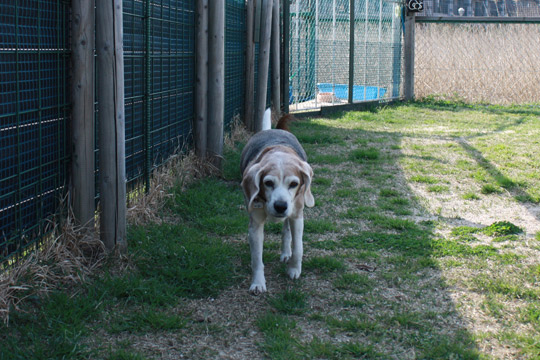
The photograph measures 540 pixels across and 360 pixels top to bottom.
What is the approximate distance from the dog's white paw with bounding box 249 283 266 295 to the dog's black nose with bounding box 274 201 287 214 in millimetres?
563

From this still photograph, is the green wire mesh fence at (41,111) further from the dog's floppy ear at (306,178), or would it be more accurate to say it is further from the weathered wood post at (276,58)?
the weathered wood post at (276,58)

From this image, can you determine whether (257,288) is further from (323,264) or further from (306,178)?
(306,178)

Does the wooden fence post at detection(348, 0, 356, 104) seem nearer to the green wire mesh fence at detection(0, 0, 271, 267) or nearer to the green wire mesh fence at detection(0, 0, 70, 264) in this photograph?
the green wire mesh fence at detection(0, 0, 271, 267)

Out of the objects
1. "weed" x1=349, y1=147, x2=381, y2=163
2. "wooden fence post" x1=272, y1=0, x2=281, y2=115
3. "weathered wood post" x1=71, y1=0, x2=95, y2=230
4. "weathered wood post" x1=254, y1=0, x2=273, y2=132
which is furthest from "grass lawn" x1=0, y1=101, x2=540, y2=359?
"wooden fence post" x1=272, y1=0, x2=281, y2=115

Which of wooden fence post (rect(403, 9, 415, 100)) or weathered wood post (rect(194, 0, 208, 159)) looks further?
wooden fence post (rect(403, 9, 415, 100))

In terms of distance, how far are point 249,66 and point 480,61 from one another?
24.8 feet

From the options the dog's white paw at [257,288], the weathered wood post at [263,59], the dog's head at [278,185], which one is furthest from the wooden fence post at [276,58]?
the dog's white paw at [257,288]

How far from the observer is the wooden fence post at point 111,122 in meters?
4.10

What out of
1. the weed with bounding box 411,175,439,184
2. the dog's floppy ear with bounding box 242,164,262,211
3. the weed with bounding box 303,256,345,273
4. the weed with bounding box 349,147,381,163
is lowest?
the weed with bounding box 303,256,345,273

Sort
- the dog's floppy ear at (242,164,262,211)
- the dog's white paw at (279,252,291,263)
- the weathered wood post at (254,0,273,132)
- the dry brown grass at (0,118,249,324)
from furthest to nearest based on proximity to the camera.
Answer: the weathered wood post at (254,0,273,132)
the dog's white paw at (279,252,291,263)
the dog's floppy ear at (242,164,262,211)
the dry brown grass at (0,118,249,324)

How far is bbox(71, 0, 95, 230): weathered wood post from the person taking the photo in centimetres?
402

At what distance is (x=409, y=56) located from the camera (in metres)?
14.9

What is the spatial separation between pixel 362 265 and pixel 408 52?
11.2 metres

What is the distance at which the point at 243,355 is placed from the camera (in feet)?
10.5
